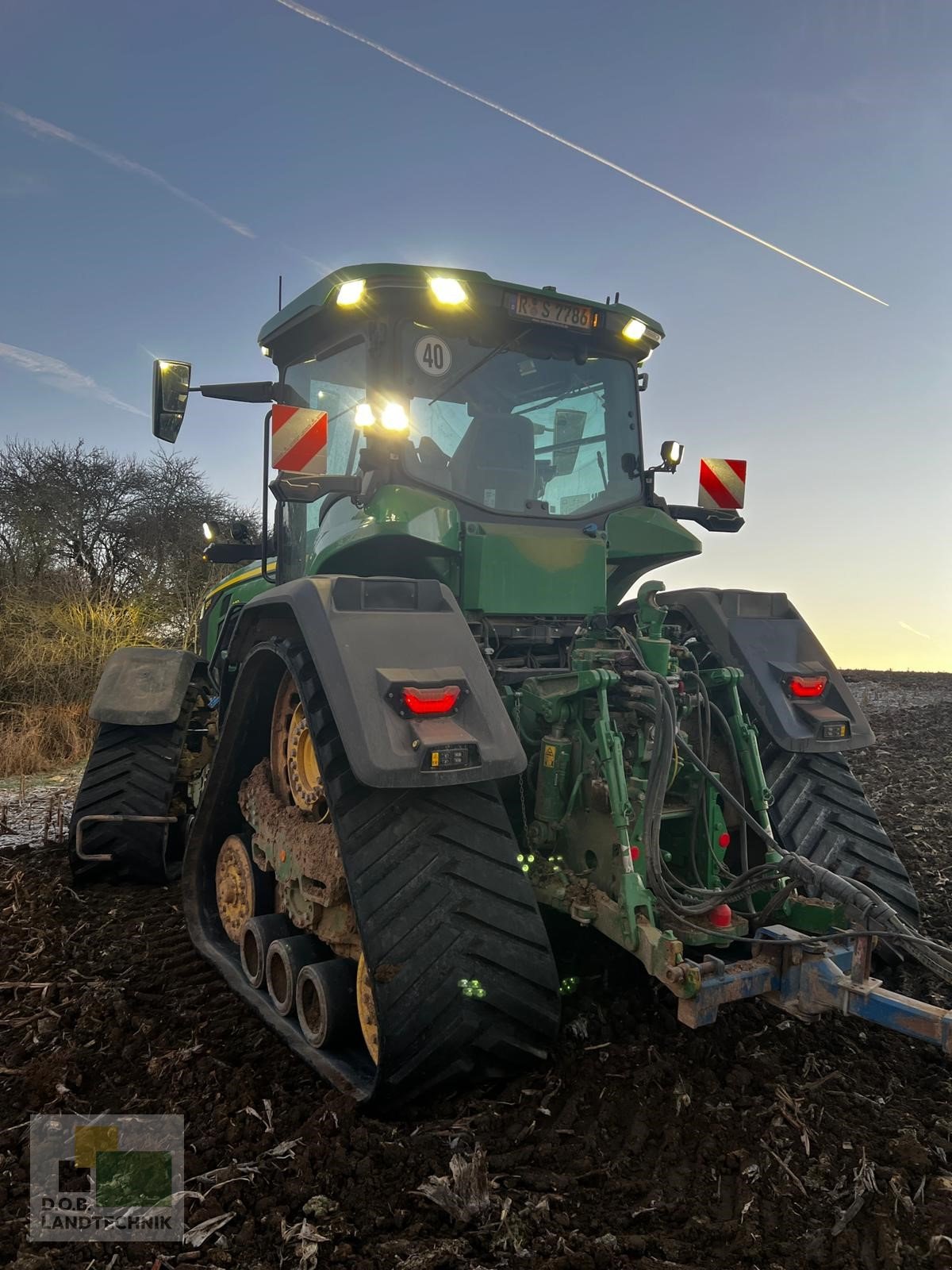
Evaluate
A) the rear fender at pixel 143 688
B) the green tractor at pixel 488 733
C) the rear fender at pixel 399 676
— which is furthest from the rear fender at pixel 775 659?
the rear fender at pixel 143 688

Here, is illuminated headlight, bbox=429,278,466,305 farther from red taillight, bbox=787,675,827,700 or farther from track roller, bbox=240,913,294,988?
track roller, bbox=240,913,294,988

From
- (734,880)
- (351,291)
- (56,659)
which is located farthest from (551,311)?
(56,659)

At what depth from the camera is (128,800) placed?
539 cm

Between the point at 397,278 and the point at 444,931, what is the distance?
259 centimetres

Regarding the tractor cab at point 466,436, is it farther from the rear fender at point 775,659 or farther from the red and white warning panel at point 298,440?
the rear fender at point 775,659

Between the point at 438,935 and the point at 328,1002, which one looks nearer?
the point at 438,935

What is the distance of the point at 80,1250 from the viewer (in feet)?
7.55

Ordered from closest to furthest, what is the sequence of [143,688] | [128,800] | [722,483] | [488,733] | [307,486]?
[488,733] → [307,486] → [722,483] → [128,800] → [143,688]

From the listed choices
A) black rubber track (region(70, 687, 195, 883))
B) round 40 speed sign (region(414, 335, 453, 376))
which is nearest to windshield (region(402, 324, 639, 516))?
round 40 speed sign (region(414, 335, 453, 376))

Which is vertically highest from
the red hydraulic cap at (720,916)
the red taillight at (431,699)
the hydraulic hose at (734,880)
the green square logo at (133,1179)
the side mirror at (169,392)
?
the side mirror at (169,392)

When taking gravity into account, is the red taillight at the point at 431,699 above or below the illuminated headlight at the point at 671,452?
below

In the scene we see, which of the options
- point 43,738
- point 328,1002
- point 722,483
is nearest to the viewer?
point 328,1002

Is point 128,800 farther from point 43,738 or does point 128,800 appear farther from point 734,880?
point 43,738

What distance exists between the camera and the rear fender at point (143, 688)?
5531 millimetres
